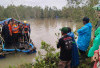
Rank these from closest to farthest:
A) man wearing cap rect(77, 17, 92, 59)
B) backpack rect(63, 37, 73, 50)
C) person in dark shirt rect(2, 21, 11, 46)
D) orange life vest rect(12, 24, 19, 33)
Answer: backpack rect(63, 37, 73, 50) < man wearing cap rect(77, 17, 92, 59) < person in dark shirt rect(2, 21, 11, 46) < orange life vest rect(12, 24, 19, 33)

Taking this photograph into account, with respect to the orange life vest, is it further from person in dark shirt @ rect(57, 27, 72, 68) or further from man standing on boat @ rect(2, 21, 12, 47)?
person in dark shirt @ rect(57, 27, 72, 68)

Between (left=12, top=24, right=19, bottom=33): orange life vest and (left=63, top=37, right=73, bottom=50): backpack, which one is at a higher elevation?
(left=12, top=24, right=19, bottom=33): orange life vest

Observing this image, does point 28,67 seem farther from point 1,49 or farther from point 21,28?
point 21,28

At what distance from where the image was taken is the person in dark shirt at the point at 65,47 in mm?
2400

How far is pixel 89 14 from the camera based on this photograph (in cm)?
516

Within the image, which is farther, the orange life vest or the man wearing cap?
the orange life vest

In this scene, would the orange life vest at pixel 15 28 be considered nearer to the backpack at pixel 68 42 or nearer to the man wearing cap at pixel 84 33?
the man wearing cap at pixel 84 33

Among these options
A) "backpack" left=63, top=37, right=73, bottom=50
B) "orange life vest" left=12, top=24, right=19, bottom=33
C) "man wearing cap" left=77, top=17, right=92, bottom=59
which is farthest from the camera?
"orange life vest" left=12, top=24, right=19, bottom=33

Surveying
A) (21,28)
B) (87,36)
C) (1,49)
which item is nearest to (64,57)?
(87,36)

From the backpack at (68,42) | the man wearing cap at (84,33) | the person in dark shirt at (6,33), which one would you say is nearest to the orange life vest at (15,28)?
the person in dark shirt at (6,33)

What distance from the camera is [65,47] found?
244 centimetres

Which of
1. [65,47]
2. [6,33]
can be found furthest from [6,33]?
[65,47]

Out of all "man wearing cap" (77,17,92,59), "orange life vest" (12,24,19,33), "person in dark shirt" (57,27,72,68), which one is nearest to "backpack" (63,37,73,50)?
"person in dark shirt" (57,27,72,68)

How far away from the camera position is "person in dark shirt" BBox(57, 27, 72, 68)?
7.88 feet
